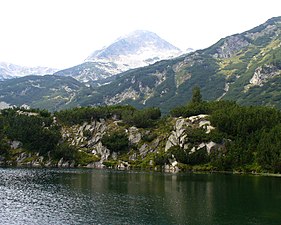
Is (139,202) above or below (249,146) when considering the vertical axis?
below

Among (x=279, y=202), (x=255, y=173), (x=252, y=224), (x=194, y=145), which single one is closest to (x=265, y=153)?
(x=255, y=173)

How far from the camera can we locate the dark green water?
72.4 metres

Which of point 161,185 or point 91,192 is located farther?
point 161,185

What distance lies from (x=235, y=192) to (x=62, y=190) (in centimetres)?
5097

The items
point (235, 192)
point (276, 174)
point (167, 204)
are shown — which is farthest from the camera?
point (276, 174)

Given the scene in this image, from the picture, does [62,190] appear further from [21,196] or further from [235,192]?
[235,192]

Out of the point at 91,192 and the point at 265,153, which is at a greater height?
the point at 265,153

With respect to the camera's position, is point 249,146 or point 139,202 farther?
point 249,146

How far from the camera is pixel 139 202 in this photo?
3561 inches

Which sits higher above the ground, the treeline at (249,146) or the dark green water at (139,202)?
the treeline at (249,146)

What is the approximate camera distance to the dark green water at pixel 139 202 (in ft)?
237

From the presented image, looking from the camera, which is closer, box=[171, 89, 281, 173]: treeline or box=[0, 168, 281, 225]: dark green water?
box=[0, 168, 281, 225]: dark green water

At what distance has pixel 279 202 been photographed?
90.4m

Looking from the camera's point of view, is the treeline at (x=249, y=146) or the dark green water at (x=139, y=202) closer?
the dark green water at (x=139, y=202)
